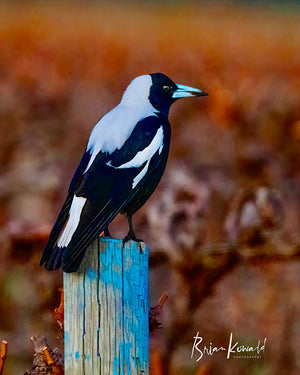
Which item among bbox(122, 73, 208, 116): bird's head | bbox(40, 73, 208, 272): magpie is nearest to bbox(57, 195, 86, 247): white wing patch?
Result: bbox(40, 73, 208, 272): magpie

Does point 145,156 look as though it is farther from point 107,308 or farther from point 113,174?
point 107,308

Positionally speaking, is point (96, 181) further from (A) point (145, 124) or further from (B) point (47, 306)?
(B) point (47, 306)

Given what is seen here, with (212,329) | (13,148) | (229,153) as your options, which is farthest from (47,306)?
(229,153)

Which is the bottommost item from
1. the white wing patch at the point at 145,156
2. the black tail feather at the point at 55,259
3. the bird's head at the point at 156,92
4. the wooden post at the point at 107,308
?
the wooden post at the point at 107,308

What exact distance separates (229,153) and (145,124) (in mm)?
3356

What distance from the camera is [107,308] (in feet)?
8.14

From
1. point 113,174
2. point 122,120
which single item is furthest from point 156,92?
point 113,174

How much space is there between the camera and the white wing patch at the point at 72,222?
248 centimetres

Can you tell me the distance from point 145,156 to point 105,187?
276mm

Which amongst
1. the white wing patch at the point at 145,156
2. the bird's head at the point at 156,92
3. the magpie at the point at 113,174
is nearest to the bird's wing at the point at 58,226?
the magpie at the point at 113,174

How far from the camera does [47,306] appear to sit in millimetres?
4973

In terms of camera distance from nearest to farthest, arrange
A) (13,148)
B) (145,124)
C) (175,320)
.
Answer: (145,124)
(175,320)
(13,148)

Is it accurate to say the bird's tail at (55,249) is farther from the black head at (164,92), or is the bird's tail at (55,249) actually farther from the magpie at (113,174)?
the black head at (164,92)

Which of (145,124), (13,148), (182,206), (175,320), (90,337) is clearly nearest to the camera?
(90,337)
